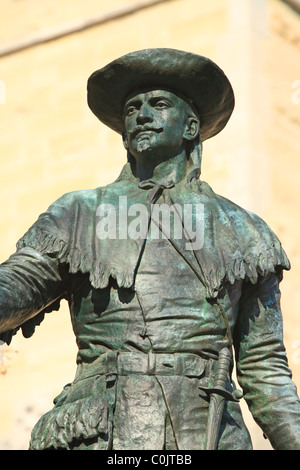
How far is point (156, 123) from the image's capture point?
629 centimetres

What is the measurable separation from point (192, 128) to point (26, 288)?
105 centimetres

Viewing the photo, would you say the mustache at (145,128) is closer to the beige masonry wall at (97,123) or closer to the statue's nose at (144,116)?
the statue's nose at (144,116)

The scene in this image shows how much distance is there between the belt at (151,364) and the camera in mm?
5766

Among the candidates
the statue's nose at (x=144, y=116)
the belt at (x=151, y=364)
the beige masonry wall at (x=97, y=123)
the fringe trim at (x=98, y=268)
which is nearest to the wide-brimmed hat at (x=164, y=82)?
the statue's nose at (x=144, y=116)

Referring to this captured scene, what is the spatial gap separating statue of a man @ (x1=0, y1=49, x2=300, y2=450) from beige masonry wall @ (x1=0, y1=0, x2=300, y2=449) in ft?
15.4

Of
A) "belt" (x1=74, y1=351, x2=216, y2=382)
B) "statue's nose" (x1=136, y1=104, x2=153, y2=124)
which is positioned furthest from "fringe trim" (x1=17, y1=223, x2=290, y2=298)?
"statue's nose" (x1=136, y1=104, x2=153, y2=124)

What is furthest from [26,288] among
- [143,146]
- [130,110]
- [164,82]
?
[164,82]

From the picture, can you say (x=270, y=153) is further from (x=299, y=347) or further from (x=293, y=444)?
(x=293, y=444)

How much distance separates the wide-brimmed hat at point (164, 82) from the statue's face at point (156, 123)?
0.05 metres

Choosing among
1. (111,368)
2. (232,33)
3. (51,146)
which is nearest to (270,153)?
(232,33)

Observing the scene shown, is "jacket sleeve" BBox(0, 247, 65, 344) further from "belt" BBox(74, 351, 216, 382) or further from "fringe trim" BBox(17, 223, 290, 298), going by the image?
"belt" BBox(74, 351, 216, 382)

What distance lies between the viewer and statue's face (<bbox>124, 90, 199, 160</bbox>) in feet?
20.6

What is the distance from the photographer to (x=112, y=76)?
6.44 metres
